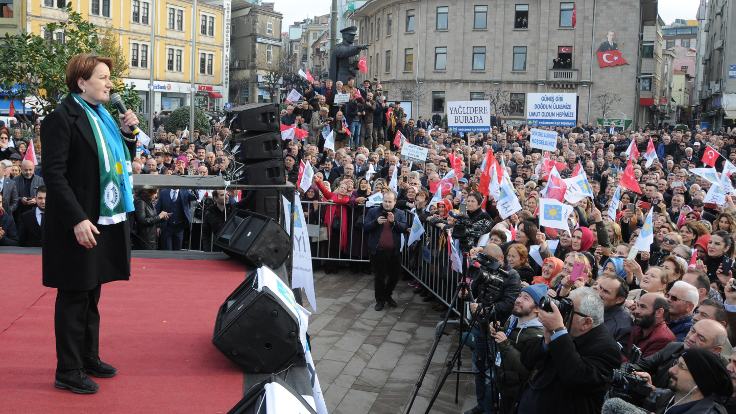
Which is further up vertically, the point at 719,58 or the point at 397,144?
the point at 719,58

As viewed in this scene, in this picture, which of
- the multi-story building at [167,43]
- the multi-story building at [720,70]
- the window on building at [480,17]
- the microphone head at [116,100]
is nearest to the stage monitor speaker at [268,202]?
the microphone head at [116,100]

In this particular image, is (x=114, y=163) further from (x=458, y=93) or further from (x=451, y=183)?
(x=458, y=93)

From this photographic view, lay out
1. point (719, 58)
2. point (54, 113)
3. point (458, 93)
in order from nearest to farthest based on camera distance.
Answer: point (54, 113)
point (458, 93)
point (719, 58)

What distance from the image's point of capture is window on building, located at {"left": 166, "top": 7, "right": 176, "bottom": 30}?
6288 centimetres

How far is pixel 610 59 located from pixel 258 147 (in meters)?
48.6

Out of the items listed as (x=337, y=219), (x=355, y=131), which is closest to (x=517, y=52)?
(x=355, y=131)

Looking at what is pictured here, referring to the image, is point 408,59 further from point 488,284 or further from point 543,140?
point 488,284

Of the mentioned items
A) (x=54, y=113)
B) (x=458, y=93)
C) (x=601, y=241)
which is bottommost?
(x=601, y=241)

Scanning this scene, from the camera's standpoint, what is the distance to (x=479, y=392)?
23.9ft

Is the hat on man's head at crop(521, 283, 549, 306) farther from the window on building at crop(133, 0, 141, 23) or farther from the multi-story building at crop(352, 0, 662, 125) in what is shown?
the window on building at crop(133, 0, 141, 23)

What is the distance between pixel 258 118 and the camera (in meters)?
8.54

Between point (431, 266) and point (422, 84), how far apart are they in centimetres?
4907

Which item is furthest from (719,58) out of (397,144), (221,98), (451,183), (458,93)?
(451,183)

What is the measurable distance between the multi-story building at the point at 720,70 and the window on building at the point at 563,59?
1061cm
